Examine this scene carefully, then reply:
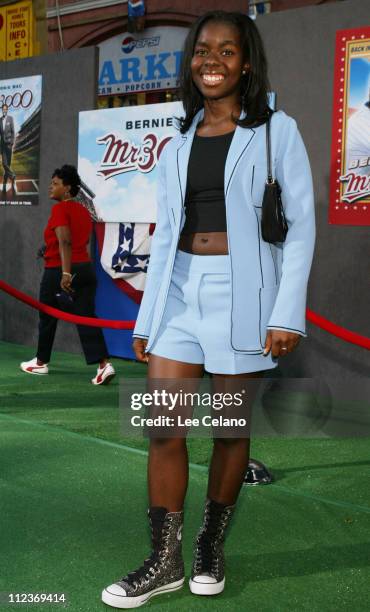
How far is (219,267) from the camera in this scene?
2.57 metres

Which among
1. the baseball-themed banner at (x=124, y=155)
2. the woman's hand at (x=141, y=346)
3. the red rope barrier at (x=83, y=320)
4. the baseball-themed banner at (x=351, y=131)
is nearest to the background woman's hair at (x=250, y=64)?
the woman's hand at (x=141, y=346)

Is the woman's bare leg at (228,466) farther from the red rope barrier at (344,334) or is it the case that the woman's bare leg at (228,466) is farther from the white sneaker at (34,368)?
the white sneaker at (34,368)

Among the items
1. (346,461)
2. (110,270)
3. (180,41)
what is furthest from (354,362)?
(180,41)

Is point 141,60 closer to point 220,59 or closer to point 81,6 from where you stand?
point 81,6

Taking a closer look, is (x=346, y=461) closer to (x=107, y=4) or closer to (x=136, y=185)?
(x=136, y=185)

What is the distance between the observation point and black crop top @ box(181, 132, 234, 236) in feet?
8.46

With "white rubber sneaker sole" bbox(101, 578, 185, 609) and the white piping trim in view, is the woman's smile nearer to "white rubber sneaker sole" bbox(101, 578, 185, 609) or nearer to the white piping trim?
"white rubber sneaker sole" bbox(101, 578, 185, 609)

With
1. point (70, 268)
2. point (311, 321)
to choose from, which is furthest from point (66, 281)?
point (311, 321)

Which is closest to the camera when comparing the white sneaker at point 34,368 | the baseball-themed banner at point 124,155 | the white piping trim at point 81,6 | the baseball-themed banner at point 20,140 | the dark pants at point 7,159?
the white sneaker at point 34,368

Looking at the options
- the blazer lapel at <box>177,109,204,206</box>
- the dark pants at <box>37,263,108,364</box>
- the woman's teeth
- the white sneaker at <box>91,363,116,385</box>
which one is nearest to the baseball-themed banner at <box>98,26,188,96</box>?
the dark pants at <box>37,263,108,364</box>

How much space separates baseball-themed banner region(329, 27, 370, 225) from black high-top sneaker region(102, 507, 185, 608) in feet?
13.1

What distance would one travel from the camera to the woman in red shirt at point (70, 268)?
22.1 ft

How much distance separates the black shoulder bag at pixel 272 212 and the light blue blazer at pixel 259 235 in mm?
23

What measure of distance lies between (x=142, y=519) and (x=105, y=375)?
10.6 ft
